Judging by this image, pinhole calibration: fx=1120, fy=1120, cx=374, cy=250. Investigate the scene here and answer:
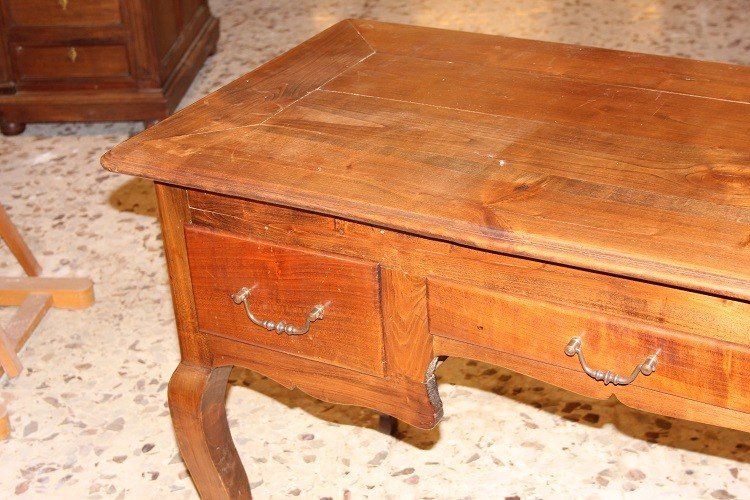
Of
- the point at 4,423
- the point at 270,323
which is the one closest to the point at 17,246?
the point at 4,423

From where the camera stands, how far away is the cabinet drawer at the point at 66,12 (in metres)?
3.62

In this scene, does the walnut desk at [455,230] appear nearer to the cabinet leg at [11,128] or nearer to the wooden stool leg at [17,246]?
the wooden stool leg at [17,246]

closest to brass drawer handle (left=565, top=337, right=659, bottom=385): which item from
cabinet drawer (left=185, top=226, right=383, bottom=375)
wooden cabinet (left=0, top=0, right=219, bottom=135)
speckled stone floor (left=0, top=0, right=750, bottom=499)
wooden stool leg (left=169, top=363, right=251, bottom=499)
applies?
cabinet drawer (left=185, top=226, right=383, bottom=375)

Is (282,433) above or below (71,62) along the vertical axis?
below

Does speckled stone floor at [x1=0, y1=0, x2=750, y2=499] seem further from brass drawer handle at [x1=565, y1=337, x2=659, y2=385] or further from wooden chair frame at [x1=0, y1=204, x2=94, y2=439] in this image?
brass drawer handle at [x1=565, y1=337, x2=659, y2=385]

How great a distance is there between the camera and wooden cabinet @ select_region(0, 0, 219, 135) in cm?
364

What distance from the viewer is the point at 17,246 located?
289 cm

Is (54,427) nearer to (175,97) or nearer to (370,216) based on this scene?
(370,216)

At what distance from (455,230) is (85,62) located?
2595 mm

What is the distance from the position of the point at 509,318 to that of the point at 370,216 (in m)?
0.25

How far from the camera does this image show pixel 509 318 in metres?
1.56

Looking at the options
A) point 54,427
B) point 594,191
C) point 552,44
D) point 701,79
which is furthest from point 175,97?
point 594,191

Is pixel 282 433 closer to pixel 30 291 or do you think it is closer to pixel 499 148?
pixel 30 291

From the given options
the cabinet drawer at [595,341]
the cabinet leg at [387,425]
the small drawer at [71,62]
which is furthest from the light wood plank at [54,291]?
the cabinet drawer at [595,341]
